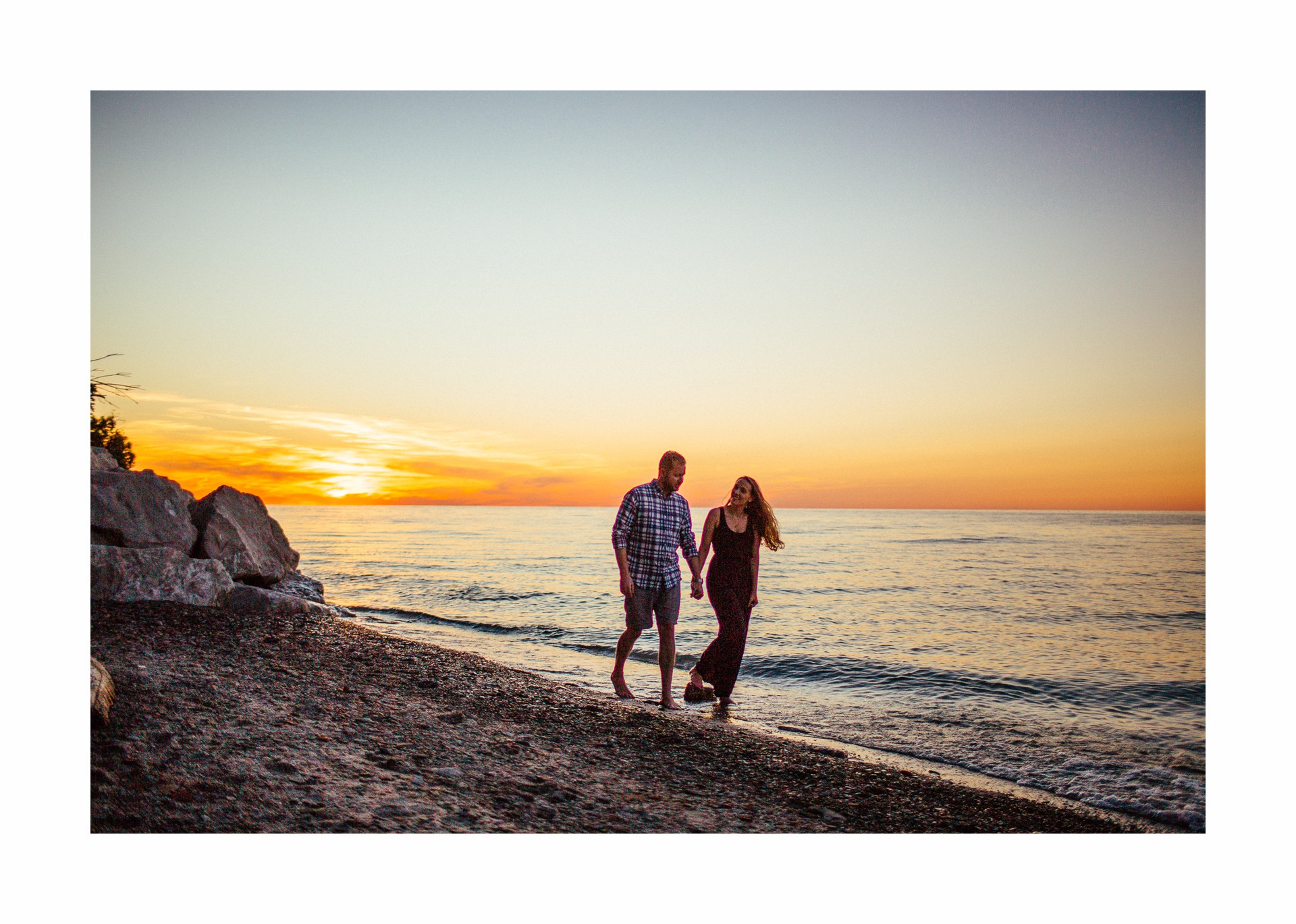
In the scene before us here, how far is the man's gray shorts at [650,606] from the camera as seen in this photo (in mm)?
6695

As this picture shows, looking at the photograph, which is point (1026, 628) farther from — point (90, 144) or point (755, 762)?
point (90, 144)

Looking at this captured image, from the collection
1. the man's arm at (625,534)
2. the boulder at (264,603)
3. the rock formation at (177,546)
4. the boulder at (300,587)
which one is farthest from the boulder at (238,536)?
the man's arm at (625,534)

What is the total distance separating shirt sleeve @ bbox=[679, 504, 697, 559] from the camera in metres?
6.83

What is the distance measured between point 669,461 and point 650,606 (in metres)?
1.44

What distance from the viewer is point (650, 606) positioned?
22.2ft

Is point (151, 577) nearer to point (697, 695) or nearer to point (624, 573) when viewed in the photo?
point (624, 573)

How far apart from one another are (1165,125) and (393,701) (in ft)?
26.1

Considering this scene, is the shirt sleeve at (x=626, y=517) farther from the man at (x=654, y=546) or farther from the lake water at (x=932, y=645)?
the lake water at (x=932, y=645)

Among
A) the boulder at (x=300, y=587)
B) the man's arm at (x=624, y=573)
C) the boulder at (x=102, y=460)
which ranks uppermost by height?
the boulder at (x=102, y=460)

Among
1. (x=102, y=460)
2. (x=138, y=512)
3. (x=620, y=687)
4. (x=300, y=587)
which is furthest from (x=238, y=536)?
(x=620, y=687)

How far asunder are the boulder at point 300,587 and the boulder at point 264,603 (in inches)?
92.1

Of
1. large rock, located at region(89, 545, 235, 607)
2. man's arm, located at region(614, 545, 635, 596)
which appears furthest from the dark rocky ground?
man's arm, located at region(614, 545, 635, 596)

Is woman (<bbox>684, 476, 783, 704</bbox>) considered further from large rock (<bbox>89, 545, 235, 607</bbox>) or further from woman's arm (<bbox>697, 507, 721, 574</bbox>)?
large rock (<bbox>89, 545, 235, 607</bbox>)

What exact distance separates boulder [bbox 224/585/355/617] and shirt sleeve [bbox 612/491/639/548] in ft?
15.9
